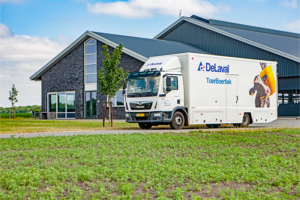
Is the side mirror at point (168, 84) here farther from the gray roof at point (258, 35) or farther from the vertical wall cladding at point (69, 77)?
the vertical wall cladding at point (69, 77)

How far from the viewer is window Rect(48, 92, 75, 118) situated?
34469mm

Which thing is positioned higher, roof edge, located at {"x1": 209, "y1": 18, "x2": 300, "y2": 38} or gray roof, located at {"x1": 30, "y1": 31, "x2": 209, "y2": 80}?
roof edge, located at {"x1": 209, "y1": 18, "x2": 300, "y2": 38}

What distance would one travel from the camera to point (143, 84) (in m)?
16.8

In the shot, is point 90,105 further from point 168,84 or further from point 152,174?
point 152,174

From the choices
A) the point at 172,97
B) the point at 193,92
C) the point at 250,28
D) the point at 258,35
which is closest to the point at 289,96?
the point at 258,35

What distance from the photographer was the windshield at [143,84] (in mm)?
16516

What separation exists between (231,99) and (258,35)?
23.5 meters

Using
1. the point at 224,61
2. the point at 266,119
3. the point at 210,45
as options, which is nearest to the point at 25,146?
the point at 224,61

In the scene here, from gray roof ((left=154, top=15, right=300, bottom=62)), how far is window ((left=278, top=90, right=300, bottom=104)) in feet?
10.2

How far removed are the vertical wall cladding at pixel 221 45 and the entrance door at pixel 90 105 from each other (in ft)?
43.5

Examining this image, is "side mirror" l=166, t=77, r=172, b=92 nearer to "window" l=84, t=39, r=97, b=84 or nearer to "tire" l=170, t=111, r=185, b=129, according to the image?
"tire" l=170, t=111, r=185, b=129

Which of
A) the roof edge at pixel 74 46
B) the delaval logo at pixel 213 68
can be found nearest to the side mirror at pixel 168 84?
the delaval logo at pixel 213 68

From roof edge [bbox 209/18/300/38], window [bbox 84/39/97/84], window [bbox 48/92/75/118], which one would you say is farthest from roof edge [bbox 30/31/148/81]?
roof edge [bbox 209/18/300/38]

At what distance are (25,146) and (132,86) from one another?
8026 mm
